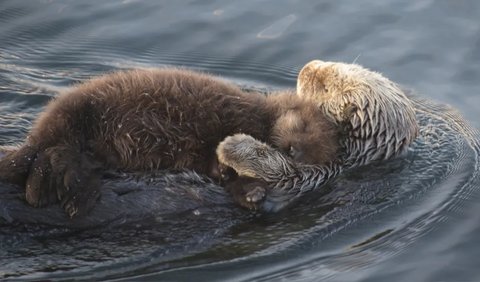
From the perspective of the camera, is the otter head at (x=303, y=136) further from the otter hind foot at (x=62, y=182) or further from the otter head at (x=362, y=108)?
the otter hind foot at (x=62, y=182)

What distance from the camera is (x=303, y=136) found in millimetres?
6477

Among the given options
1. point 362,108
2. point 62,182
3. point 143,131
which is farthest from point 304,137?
point 62,182

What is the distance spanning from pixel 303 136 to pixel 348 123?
1.87 ft

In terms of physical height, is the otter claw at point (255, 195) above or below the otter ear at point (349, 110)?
below

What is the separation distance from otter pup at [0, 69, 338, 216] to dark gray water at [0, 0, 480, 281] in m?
0.30

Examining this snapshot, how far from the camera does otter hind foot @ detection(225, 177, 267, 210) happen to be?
6121mm

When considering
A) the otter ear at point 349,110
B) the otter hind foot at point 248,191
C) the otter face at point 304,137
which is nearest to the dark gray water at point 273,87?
the otter hind foot at point 248,191

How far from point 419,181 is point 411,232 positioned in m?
0.70

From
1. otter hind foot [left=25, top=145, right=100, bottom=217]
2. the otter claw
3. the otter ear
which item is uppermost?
the otter ear

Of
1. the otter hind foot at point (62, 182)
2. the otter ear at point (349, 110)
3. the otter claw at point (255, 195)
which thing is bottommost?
the otter claw at point (255, 195)

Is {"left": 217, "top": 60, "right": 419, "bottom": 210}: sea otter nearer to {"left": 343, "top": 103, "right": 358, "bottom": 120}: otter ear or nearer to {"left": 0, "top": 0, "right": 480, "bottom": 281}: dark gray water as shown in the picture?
{"left": 343, "top": 103, "right": 358, "bottom": 120}: otter ear

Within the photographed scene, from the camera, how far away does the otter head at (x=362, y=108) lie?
687cm

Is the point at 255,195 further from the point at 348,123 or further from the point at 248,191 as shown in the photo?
the point at 348,123

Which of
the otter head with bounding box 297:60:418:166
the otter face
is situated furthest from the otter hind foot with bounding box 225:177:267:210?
the otter head with bounding box 297:60:418:166
